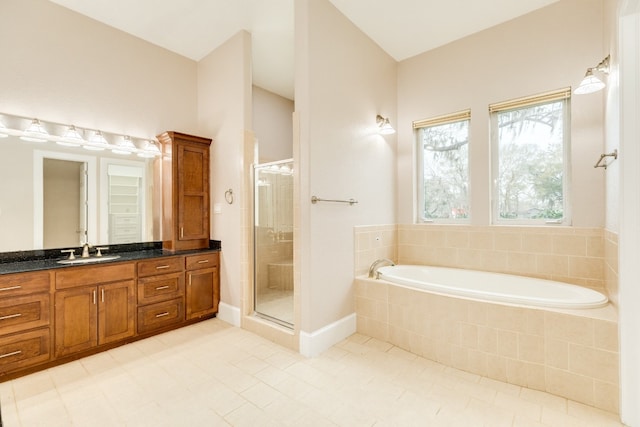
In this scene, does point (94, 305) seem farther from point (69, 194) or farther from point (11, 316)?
point (69, 194)

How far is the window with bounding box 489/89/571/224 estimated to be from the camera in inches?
103

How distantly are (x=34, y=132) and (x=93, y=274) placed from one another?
1.34 m

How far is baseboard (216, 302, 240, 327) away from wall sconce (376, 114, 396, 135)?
2.47m

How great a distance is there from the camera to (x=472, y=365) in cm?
211

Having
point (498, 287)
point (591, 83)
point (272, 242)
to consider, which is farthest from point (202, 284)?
point (591, 83)

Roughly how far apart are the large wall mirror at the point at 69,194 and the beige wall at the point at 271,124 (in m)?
1.57

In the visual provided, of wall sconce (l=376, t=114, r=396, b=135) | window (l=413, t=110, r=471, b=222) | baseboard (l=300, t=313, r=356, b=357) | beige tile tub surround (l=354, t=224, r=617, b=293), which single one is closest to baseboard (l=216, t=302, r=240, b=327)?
baseboard (l=300, t=313, r=356, b=357)

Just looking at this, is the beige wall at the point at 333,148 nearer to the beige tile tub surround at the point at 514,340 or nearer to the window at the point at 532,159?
the beige tile tub surround at the point at 514,340

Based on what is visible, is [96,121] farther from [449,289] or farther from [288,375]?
[449,289]

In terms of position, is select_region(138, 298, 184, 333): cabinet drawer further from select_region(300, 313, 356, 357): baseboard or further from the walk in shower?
select_region(300, 313, 356, 357): baseboard

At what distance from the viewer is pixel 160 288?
2766 mm

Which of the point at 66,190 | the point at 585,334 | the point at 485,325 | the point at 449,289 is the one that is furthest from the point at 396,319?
the point at 66,190

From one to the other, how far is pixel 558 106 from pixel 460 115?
83 centimetres

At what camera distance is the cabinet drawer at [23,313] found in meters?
1.98
